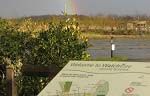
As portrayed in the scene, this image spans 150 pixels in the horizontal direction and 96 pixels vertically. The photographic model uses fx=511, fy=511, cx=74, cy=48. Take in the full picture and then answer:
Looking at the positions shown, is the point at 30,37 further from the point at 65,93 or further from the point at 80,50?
the point at 65,93

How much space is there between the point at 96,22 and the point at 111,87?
320 ft

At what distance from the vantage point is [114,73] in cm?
651

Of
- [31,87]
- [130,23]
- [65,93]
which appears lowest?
[130,23]

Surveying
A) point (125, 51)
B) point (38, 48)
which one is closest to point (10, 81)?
point (38, 48)

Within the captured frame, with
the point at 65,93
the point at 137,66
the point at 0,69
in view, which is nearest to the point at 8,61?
the point at 0,69

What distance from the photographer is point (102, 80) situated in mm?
6504

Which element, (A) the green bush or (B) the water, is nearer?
(A) the green bush

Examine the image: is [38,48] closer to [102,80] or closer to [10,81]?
[10,81]

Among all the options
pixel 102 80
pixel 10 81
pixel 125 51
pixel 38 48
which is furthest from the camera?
pixel 125 51

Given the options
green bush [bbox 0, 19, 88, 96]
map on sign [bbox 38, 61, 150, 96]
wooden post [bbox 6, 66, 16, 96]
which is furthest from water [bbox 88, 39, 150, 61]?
map on sign [bbox 38, 61, 150, 96]

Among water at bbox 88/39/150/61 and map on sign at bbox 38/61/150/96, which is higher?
map on sign at bbox 38/61/150/96

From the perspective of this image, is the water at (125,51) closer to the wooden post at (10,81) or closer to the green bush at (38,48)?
the green bush at (38,48)

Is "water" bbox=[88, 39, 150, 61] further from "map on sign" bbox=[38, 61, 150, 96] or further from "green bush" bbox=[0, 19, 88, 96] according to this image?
"map on sign" bbox=[38, 61, 150, 96]

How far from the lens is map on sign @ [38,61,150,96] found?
Answer: 20.7 ft
